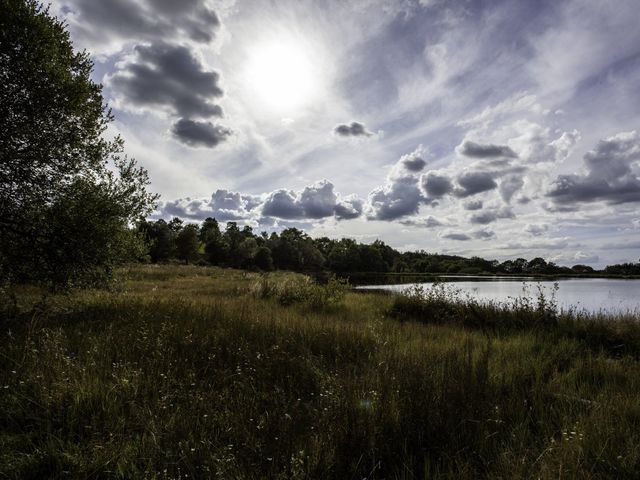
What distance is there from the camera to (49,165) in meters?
10.1

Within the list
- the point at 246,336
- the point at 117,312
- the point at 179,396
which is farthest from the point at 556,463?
the point at 117,312

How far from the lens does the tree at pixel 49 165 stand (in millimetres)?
9094

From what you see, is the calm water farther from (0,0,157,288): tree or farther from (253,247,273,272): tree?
(253,247,273,272): tree

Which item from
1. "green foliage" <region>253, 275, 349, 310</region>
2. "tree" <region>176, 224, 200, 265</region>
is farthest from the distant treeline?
"green foliage" <region>253, 275, 349, 310</region>

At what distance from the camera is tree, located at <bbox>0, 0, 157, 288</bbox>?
9094 millimetres

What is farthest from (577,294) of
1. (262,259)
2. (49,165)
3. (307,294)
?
(262,259)

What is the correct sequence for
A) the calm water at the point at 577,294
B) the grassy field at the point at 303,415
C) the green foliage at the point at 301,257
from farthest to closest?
the green foliage at the point at 301,257
the calm water at the point at 577,294
the grassy field at the point at 303,415

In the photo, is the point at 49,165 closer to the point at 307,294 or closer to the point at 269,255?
the point at 307,294

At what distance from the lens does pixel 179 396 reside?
3.96m

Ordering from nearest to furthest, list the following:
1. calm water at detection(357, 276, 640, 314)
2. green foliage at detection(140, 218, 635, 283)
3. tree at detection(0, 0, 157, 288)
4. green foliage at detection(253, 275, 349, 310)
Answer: tree at detection(0, 0, 157, 288)
green foliage at detection(253, 275, 349, 310)
calm water at detection(357, 276, 640, 314)
green foliage at detection(140, 218, 635, 283)

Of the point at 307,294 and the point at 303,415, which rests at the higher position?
the point at 307,294

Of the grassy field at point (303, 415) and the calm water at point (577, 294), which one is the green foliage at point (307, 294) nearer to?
the calm water at point (577, 294)

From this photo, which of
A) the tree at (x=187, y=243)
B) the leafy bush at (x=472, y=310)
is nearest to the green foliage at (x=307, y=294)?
the leafy bush at (x=472, y=310)

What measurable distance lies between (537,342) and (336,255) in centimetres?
11898
